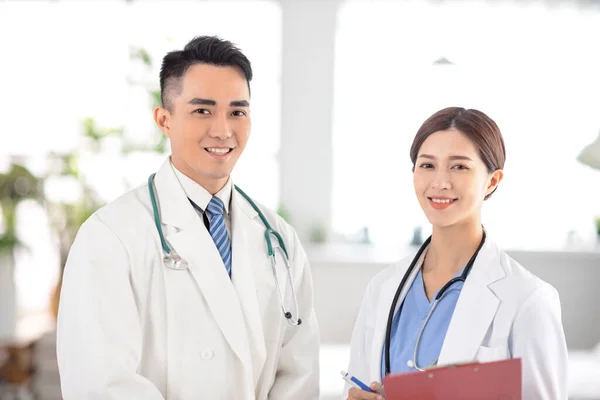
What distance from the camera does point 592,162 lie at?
5.96ft

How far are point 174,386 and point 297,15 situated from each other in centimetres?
410

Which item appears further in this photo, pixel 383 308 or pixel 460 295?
pixel 383 308

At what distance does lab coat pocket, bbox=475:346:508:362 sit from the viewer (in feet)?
4.88

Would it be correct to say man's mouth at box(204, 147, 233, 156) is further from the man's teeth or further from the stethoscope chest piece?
the stethoscope chest piece

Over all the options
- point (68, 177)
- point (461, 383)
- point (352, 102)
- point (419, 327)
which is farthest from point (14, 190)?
point (461, 383)

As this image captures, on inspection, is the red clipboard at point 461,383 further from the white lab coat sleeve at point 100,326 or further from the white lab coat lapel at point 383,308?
the white lab coat sleeve at point 100,326

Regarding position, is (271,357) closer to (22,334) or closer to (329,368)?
(329,368)

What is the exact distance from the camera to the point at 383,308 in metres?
1.72

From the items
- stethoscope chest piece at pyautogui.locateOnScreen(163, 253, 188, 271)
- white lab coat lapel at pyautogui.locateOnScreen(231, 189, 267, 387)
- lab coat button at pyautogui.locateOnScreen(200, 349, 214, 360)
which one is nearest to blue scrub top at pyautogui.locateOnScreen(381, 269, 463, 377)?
white lab coat lapel at pyautogui.locateOnScreen(231, 189, 267, 387)

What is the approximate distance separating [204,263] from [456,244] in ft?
2.07

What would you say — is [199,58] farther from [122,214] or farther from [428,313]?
[428,313]

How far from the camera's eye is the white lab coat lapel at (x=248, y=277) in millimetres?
1618

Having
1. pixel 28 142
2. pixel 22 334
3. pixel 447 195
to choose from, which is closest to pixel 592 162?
pixel 447 195

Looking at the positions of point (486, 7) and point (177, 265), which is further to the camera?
point (486, 7)
